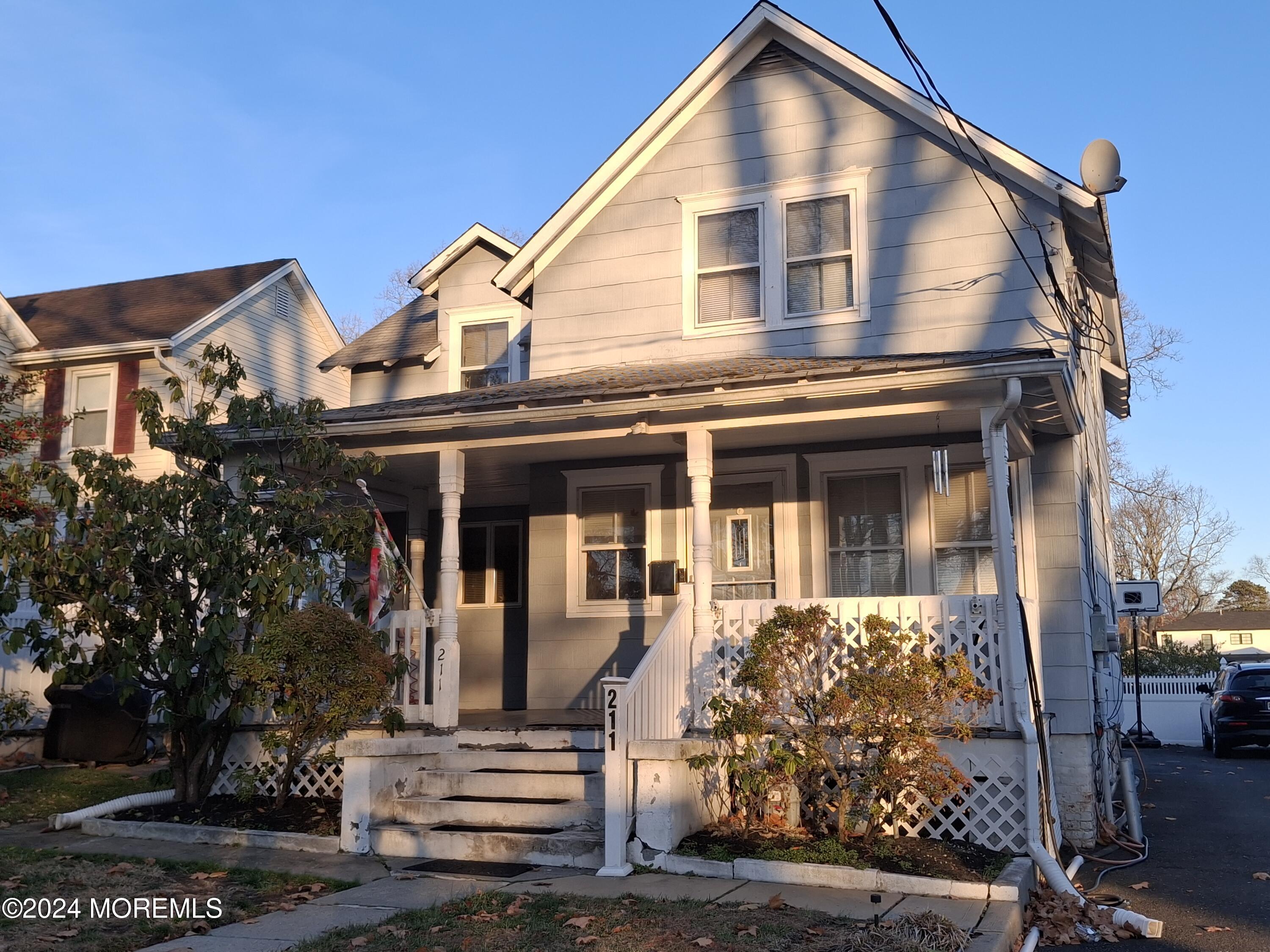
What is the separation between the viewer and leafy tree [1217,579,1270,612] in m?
69.1

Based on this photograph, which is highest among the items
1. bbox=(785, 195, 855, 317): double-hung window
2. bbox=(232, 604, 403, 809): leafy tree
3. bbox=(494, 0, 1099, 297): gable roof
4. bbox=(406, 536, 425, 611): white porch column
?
bbox=(494, 0, 1099, 297): gable roof

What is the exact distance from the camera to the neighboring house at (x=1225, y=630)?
5694cm

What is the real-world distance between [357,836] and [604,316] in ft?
20.3

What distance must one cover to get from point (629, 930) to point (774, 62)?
30.2 feet

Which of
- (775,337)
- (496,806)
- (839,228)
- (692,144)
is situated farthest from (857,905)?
(692,144)

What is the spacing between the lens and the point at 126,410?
72.4 ft

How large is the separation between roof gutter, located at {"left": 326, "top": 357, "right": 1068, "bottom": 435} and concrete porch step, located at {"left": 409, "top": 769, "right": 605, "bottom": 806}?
2992 millimetres

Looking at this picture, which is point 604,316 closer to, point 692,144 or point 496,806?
point 692,144

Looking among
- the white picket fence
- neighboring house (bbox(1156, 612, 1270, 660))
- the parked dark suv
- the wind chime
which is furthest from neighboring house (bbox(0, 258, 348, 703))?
neighboring house (bbox(1156, 612, 1270, 660))

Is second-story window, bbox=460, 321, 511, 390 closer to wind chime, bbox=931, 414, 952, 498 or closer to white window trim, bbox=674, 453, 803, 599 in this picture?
white window trim, bbox=674, 453, 803, 599

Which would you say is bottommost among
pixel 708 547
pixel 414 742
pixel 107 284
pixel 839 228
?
pixel 414 742

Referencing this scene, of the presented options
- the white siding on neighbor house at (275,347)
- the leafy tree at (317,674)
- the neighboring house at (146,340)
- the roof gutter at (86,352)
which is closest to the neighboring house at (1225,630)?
the white siding on neighbor house at (275,347)

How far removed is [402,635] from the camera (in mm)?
10508

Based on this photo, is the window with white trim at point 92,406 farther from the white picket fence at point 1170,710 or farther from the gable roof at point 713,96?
the white picket fence at point 1170,710
